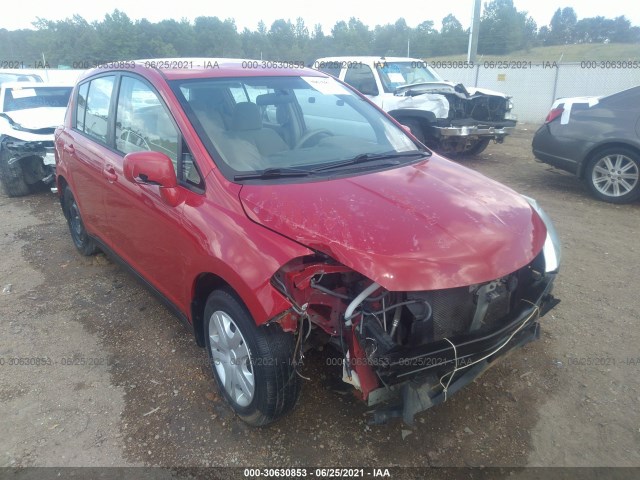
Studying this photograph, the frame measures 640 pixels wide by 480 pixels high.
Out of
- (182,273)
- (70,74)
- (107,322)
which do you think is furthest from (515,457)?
(70,74)

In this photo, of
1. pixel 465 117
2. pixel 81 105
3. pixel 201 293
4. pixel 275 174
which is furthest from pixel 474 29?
pixel 201 293

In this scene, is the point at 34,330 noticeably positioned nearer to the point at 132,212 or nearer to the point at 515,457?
the point at 132,212

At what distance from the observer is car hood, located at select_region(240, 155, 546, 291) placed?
6.71 feet

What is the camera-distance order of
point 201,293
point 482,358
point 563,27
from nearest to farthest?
1. point 482,358
2. point 201,293
3. point 563,27

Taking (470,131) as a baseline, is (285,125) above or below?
above

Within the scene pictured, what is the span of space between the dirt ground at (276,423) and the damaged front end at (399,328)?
48cm

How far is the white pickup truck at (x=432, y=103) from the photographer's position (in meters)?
8.09

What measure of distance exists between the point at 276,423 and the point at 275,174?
138 centimetres

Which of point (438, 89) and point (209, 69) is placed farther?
point (438, 89)

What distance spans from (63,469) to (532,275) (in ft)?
8.62

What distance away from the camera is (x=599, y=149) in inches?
248

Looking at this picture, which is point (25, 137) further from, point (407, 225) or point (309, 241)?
point (407, 225)

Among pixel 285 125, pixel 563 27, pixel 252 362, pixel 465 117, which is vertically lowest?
pixel 252 362

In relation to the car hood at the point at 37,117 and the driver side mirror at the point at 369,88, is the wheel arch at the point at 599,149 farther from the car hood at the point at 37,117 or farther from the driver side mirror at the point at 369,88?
the car hood at the point at 37,117
